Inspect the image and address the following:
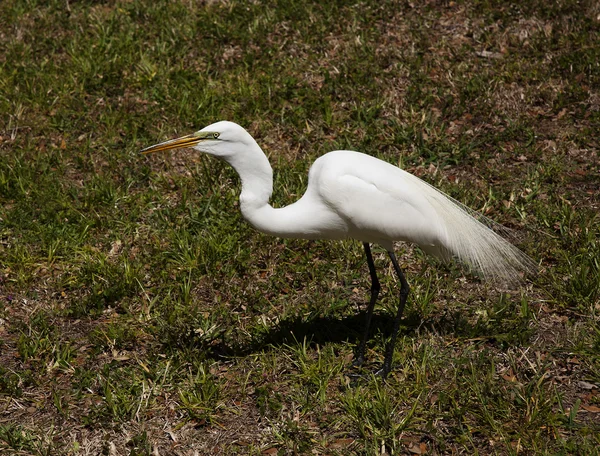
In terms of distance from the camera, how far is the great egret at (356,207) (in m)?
3.37

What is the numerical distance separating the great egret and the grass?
47 centimetres

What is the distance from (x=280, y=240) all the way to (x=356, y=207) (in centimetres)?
130

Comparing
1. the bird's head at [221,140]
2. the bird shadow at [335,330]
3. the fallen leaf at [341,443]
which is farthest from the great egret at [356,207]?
the fallen leaf at [341,443]

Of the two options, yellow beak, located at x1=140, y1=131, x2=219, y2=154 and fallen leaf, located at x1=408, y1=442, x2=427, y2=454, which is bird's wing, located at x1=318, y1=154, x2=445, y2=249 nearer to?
yellow beak, located at x1=140, y1=131, x2=219, y2=154

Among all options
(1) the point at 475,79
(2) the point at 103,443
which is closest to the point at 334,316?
(2) the point at 103,443

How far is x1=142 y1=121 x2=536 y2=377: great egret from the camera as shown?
3365 millimetres

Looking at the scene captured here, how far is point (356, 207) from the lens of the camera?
3463 mm

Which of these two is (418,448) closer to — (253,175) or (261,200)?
(261,200)

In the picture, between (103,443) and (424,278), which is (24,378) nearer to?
(103,443)

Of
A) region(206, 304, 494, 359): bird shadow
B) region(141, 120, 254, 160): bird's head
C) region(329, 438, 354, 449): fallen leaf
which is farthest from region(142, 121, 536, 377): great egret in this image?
region(329, 438, 354, 449): fallen leaf

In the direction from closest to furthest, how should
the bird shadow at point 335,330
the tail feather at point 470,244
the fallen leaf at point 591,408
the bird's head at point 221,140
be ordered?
the bird's head at point 221,140, the fallen leaf at point 591,408, the tail feather at point 470,244, the bird shadow at point 335,330

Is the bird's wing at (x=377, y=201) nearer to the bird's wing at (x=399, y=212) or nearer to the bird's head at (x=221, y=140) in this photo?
the bird's wing at (x=399, y=212)

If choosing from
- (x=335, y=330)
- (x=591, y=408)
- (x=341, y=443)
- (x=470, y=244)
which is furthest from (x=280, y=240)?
(x=591, y=408)

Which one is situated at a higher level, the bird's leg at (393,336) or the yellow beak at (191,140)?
the yellow beak at (191,140)
